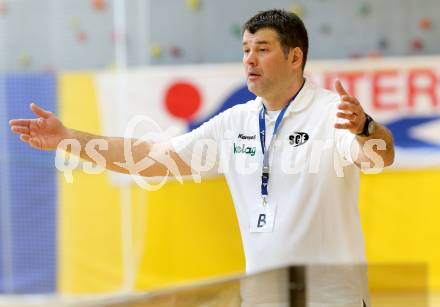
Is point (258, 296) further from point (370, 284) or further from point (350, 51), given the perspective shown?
point (350, 51)

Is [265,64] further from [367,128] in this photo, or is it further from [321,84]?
[321,84]

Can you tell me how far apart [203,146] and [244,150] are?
0.32 m

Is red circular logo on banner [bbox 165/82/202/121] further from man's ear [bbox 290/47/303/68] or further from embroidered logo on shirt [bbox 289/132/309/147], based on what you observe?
embroidered logo on shirt [bbox 289/132/309/147]

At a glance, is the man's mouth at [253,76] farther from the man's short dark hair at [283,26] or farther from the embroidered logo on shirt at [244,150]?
the embroidered logo on shirt at [244,150]

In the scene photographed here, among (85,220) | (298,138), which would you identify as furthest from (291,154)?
(85,220)

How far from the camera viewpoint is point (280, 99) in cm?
391

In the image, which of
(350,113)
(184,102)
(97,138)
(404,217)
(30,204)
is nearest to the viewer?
(350,113)

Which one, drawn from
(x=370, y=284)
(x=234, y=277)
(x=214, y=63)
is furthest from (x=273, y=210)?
(x=214, y=63)

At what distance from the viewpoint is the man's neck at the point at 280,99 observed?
3910mm

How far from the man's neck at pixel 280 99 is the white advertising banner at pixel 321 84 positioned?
5474 millimetres

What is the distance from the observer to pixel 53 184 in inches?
404

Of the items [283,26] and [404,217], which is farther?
[404,217]

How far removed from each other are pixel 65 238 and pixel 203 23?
10.3 ft

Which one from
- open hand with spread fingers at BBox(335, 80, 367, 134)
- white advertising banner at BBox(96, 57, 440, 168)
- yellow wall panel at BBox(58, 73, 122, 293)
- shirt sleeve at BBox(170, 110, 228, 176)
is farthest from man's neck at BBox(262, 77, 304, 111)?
yellow wall panel at BBox(58, 73, 122, 293)
